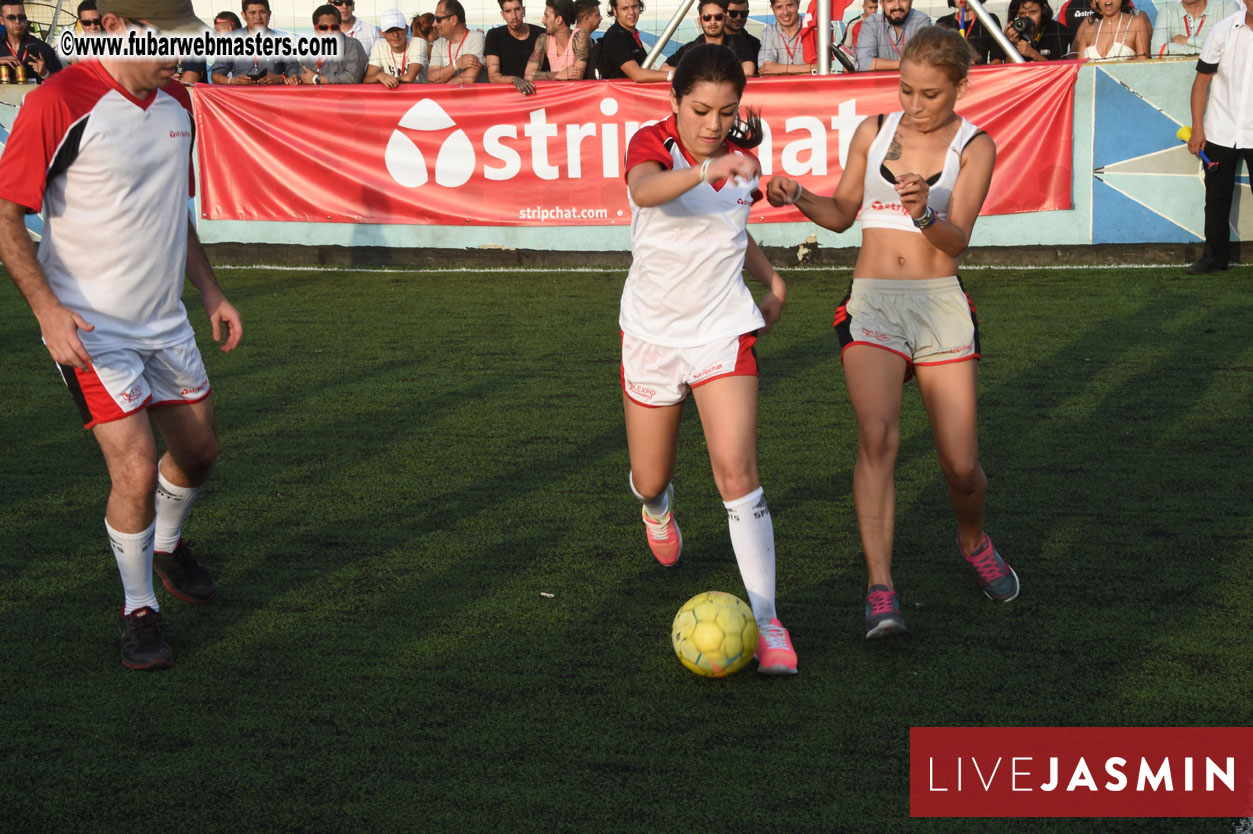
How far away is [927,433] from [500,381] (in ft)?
9.02

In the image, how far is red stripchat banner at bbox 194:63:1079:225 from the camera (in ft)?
37.0

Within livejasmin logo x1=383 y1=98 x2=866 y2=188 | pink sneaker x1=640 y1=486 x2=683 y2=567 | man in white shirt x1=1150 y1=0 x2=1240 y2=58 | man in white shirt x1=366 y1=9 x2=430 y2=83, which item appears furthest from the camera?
man in white shirt x1=366 y1=9 x2=430 y2=83

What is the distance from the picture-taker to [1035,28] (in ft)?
41.1

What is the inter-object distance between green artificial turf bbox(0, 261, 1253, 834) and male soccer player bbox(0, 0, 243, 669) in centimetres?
56

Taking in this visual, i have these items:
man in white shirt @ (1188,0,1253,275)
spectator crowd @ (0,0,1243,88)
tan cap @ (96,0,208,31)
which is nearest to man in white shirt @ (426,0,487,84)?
spectator crowd @ (0,0,1243,88)

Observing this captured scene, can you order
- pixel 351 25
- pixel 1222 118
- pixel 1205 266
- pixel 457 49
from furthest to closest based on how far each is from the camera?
pixel 351 25
pixel 457 49
pixel 1205 266
pixel 1222 118

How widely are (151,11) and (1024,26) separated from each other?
1042 cm

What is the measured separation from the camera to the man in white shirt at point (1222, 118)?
34.3 ft

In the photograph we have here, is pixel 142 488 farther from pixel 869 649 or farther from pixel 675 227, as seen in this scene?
pixel 869 649

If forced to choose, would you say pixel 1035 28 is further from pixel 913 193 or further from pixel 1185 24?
pixel 913 193

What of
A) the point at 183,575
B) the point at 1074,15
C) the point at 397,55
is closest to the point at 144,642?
the point at 183,575

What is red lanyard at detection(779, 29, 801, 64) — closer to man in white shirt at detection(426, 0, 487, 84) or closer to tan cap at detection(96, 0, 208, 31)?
man in white shirt at detection(426, 0, 487, 84)

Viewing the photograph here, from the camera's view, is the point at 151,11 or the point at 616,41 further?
the point at 616,41

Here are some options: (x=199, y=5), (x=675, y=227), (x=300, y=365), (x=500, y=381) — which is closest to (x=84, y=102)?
(x=675, y=227)
